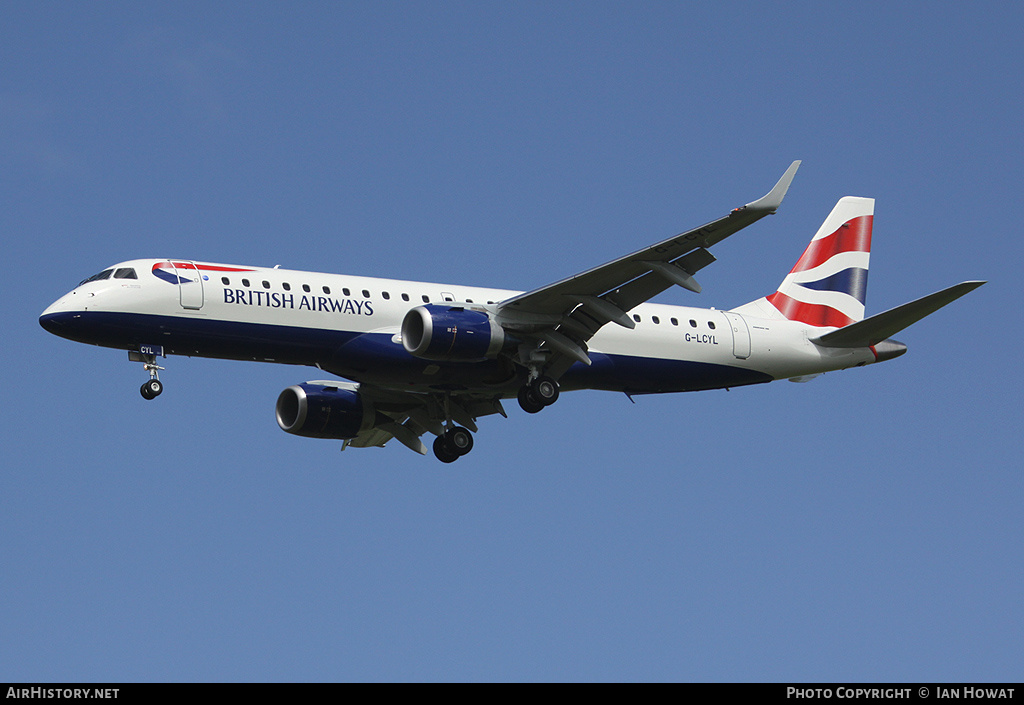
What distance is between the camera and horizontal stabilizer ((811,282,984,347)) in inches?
1221

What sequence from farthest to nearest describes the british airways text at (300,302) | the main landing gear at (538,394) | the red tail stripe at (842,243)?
the red tail stripe at (842,243) → the main landing gear at (538,394) → the british airways text at (300,302)

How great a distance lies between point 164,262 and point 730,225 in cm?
1359

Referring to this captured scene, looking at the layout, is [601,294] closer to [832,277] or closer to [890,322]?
[890,322]

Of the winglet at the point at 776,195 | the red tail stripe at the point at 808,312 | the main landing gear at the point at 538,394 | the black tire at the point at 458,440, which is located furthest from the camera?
the red tail stripe at the point at 808,312

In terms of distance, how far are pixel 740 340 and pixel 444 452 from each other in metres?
8.90

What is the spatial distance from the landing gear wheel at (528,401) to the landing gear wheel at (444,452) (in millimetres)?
3714

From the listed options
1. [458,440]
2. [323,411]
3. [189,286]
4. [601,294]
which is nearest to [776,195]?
[601,294]

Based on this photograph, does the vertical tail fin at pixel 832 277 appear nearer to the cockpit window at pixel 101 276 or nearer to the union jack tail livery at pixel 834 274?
the union jack tail livery at pixel 834 274

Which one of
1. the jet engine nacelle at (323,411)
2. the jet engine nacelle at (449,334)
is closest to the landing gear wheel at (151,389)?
the jet engine nacelle at (323,411)

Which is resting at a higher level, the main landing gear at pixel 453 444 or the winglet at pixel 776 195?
the winglet at pixel 776 195

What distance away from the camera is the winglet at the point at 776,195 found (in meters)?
27.5
